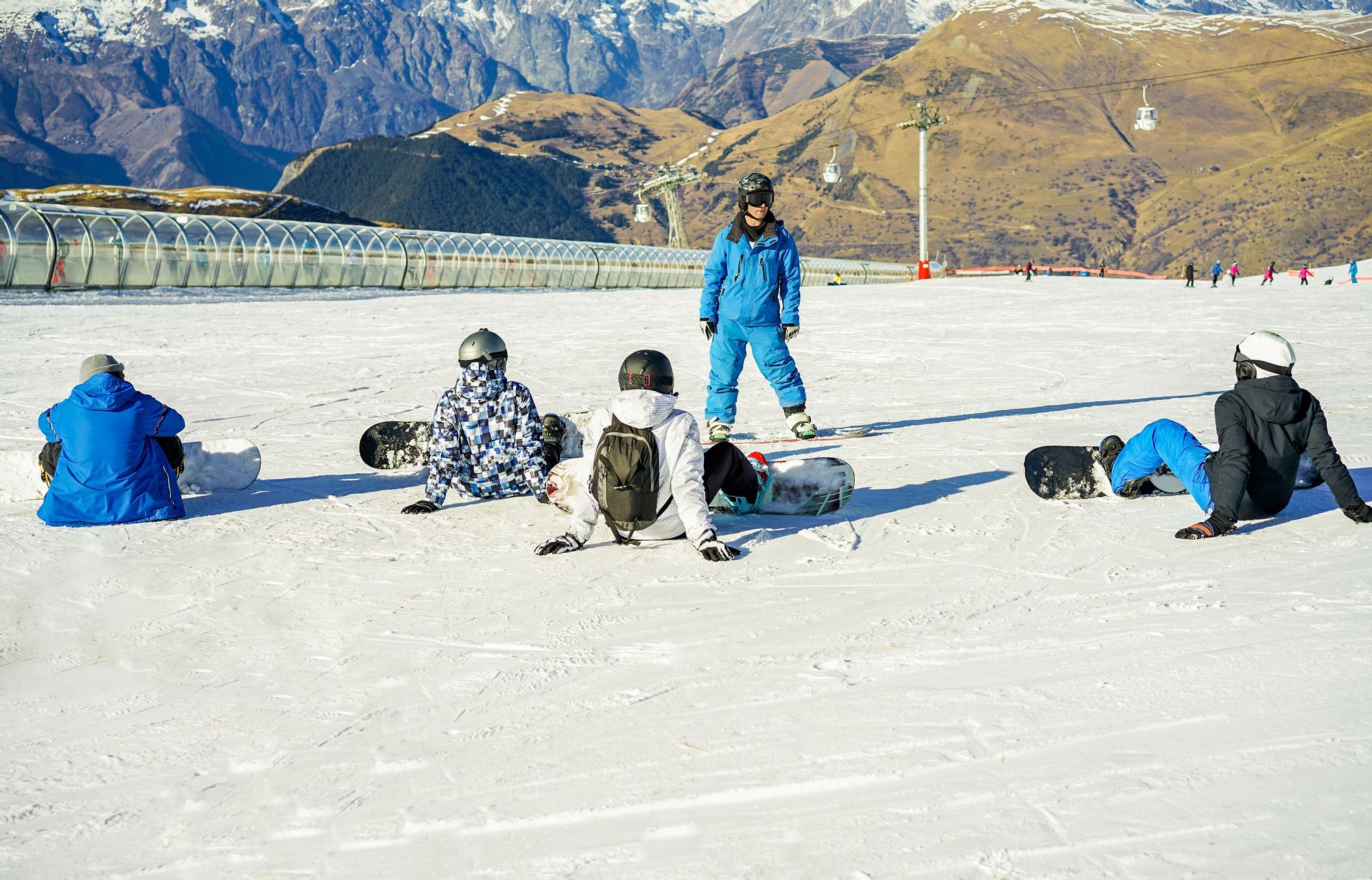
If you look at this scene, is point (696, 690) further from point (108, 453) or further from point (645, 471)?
point (108, 453)

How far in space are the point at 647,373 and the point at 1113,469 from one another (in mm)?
2273

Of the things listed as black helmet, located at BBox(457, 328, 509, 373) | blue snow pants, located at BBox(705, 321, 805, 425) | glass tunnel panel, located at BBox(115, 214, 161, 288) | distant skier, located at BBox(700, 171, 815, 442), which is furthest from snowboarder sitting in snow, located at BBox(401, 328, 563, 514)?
glass tunnel panel, located at BBox(115, 214, 161, 288)

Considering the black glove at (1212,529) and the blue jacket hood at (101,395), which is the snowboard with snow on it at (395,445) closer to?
the blue jacket hood at (101,395)

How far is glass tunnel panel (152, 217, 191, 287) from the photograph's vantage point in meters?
22.3

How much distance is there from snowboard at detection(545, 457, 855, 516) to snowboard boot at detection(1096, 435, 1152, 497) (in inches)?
47.8

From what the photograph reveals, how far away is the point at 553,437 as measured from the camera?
5836 millimetres

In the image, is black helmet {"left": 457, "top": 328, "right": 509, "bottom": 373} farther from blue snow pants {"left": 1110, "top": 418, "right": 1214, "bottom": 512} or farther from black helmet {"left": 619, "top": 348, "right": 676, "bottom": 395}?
blue snow pants {"left": 1110, "top": 418, "right": 1214, "bottom": 512}

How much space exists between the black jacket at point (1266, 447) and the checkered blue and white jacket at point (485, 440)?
9.67 feet

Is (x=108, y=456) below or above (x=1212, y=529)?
below

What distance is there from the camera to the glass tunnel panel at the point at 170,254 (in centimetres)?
2234

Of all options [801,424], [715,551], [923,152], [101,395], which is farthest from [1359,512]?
[923,152]

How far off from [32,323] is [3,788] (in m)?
13.8

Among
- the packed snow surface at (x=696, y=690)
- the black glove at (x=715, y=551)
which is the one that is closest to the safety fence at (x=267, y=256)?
the packed snow surface at (x=696, y=690)

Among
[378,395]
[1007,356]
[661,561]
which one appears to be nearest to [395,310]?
[378,395]
